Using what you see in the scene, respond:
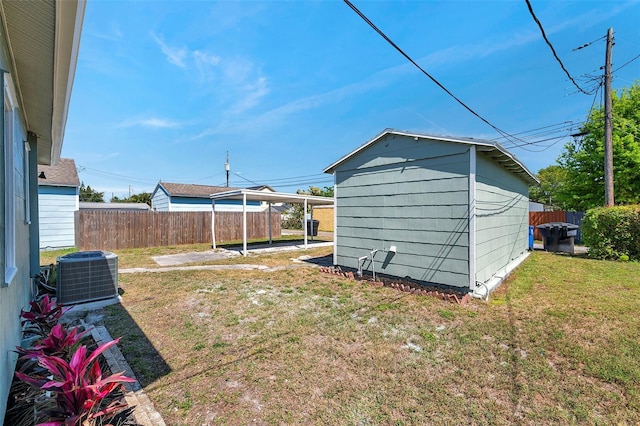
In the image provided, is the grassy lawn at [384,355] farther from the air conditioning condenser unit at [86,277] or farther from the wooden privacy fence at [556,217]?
the wooden privacy fence at [556,217]

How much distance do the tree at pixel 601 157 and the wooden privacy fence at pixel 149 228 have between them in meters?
17.4

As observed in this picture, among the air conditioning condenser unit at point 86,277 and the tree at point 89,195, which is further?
the tree at point 89,195

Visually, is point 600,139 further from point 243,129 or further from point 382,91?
point 243,129

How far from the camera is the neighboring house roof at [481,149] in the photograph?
515 centimetres

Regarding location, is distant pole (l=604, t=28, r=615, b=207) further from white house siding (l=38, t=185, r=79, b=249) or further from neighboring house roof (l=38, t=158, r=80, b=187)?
white house siding (l=38, t=185, r=79, b=249)

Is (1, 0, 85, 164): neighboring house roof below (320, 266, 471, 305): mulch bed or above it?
above

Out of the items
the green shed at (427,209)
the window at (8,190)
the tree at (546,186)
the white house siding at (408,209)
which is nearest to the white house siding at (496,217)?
the green shed at (427,209)

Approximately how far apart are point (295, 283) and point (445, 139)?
441 cm

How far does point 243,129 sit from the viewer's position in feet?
75.4

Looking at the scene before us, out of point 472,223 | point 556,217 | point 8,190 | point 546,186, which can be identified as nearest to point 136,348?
point 8,190

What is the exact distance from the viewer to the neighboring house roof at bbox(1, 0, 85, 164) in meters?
1.86

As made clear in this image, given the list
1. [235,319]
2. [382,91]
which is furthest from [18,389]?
[382,91]

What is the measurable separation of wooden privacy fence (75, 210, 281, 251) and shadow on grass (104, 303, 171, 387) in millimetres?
9566

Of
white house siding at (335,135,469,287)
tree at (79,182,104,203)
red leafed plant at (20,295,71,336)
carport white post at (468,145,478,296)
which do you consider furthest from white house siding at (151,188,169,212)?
tree at (79,182,104,203)
